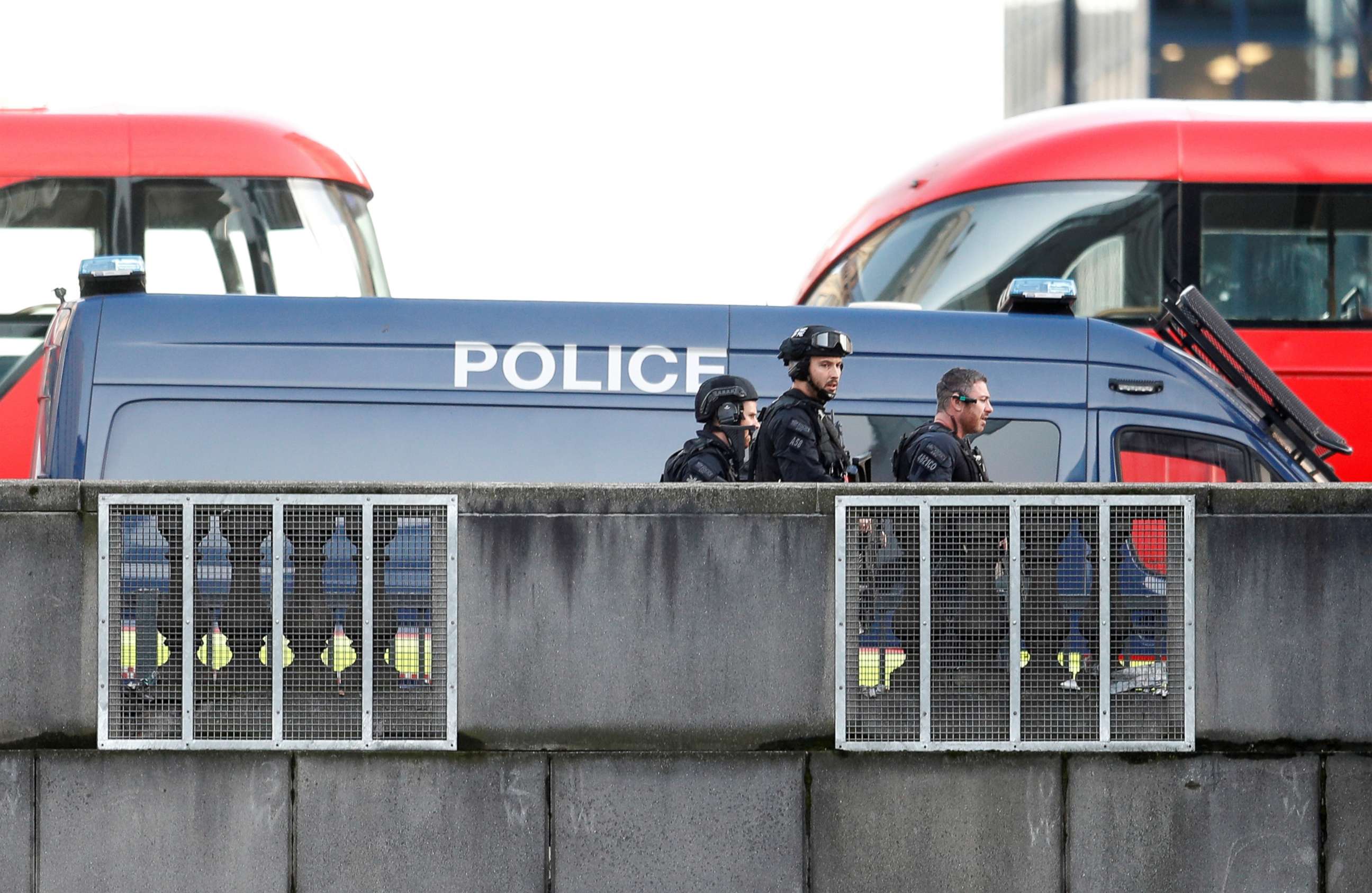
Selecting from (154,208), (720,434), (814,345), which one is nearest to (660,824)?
(814,345)

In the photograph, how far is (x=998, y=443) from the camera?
316 inches

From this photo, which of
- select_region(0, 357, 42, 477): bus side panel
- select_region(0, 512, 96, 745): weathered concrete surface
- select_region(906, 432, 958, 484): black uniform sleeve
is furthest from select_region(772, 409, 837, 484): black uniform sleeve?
select_region(0, 357, 42, 477): bus side panel

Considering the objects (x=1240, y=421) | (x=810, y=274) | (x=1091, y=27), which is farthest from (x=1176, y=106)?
(x=1091, y=27)

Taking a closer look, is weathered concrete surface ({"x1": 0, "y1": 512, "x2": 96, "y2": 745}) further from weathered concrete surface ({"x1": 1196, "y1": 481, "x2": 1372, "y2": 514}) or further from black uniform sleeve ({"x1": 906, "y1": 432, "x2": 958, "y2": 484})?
weathered concrete surface ({"x1": 1196, "y1": 481, "x2": 1372, "y2": 514})

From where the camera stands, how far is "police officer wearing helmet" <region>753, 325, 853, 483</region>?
6379mm

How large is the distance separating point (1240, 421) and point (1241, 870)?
3028 mm

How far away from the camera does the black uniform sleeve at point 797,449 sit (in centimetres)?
632

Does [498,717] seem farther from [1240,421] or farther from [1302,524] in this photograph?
[1240,421]

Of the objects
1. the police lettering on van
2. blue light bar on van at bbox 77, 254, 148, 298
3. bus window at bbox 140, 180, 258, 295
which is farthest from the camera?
bus window at bbox 140, 180, 258, 295

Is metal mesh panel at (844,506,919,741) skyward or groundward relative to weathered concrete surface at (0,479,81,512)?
groundward

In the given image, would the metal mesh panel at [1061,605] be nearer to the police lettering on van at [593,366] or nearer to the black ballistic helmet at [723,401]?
the black ballistic helmet at [723,401]

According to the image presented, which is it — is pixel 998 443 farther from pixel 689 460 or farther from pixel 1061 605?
pixel 1061 605

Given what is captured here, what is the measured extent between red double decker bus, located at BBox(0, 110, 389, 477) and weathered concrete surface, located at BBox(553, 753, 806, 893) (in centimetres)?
661

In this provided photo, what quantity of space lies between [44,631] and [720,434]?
3002mm
